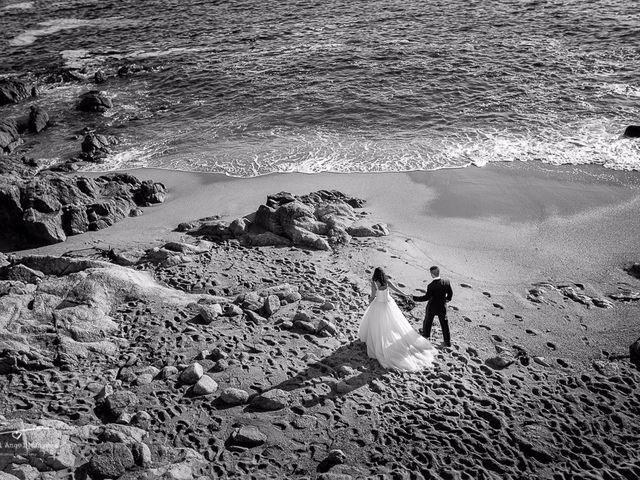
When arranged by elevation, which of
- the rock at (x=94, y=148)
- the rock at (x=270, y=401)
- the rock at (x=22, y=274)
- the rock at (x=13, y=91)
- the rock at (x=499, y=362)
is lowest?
the rock at (x=499, y=362)

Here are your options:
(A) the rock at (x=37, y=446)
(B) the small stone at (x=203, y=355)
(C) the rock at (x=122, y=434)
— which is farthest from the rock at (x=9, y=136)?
(C) the rock at (x=122, y=434)

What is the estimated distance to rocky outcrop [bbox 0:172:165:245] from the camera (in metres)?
18.0

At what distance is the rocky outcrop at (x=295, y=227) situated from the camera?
16953mm

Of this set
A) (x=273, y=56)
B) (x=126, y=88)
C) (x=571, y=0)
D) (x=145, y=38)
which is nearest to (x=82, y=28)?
(x=145, y=38)

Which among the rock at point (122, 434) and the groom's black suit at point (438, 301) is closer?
the rock at point (122, 434)

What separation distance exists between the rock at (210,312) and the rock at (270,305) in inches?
42.7

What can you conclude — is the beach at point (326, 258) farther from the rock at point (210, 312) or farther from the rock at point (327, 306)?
the rock at point (327, 306)

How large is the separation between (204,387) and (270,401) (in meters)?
1.34

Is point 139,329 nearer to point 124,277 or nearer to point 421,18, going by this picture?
point 124,277

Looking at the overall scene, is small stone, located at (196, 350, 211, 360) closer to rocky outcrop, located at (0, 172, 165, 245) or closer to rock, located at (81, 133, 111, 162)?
rocky outcrop, located at (0, 172, 165, 245)

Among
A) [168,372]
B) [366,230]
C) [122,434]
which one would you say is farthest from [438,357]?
[122,434]

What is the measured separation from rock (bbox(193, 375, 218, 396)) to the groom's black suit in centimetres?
466

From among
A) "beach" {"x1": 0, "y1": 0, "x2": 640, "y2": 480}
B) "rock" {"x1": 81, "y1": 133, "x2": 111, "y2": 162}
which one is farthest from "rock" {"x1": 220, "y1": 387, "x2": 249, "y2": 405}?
"rock" {"x1": 81, "y1": 133, "x2": 111, "y2": 162}

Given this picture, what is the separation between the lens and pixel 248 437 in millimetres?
10031
